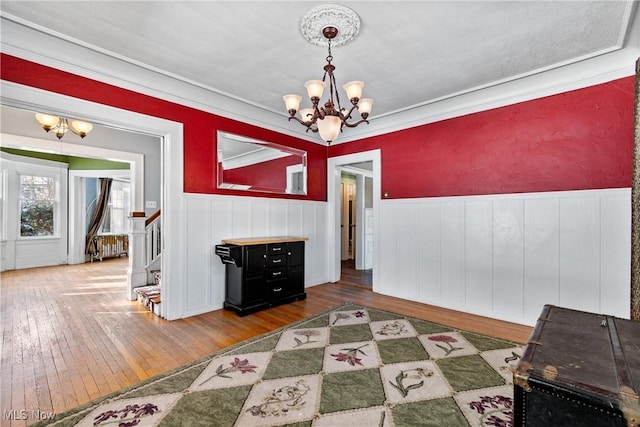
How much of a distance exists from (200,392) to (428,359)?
179cm

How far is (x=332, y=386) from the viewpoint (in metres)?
2.04

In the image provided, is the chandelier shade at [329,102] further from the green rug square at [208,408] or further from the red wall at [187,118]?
the green rug square at [208,408]

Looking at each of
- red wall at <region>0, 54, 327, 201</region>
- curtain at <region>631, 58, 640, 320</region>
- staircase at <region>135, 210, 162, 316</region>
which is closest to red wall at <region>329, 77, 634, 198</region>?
curtain at <region>631, 58, 640, 320</region>

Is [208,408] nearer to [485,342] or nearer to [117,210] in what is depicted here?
[485,342]

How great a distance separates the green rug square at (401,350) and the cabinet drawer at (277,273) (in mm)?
1667

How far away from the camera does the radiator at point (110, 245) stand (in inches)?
301

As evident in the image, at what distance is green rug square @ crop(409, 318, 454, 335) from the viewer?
2998mm

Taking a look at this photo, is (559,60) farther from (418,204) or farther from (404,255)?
(404,255)

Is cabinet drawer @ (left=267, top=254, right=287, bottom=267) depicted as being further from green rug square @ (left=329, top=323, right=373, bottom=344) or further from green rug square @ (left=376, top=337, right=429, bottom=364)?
green rug square @ (left=376, top=337, right=429, bottom=364)

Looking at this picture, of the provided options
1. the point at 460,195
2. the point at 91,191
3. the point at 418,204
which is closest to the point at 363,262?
the point at 418,204

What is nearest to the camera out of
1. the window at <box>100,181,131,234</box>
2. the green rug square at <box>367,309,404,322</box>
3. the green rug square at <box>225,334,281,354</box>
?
the green rug square at <box>225,334,281,354</box>

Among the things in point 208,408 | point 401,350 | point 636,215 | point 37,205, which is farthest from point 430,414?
point 37,205

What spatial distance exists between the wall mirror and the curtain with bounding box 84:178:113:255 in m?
5.98

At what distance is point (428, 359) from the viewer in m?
2.41
